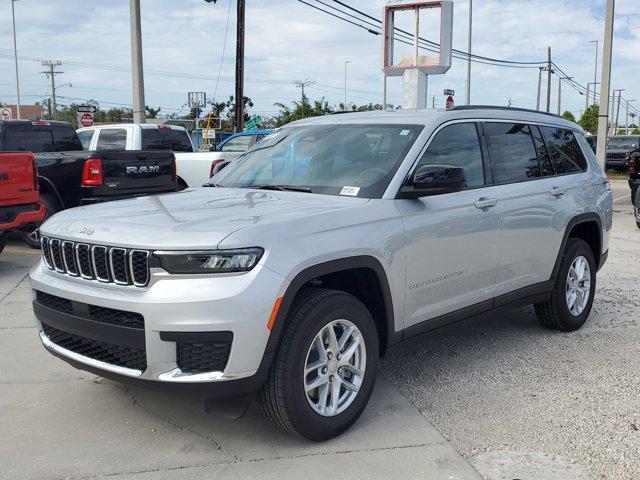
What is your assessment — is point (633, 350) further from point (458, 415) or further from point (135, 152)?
point (135, 152)

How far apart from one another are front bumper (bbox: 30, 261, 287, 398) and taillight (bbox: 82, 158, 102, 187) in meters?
6.49

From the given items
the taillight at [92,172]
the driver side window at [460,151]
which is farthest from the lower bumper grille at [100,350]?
the taillight at [92,172]

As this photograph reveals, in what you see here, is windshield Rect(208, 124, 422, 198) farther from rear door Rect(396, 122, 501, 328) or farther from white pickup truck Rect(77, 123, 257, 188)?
white pickup truck Rect(77, 123, 257, 188)

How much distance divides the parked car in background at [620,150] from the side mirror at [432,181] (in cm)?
2956

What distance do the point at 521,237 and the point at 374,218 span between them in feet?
5.44

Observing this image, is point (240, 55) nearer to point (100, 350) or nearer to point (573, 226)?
point (573, 226)

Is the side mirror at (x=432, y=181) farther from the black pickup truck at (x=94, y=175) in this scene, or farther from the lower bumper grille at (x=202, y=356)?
the black pickup truck at (x=94, y=175)

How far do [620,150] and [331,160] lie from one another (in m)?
30.5

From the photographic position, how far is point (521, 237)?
5047 millimetres

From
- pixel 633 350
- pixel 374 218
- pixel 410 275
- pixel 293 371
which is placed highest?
pixel 374 218

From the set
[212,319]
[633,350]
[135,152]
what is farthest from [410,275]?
[135,152]

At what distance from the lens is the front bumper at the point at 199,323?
3.15 metres

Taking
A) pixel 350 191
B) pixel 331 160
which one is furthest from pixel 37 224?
pixel 350 191

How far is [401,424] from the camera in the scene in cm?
393
